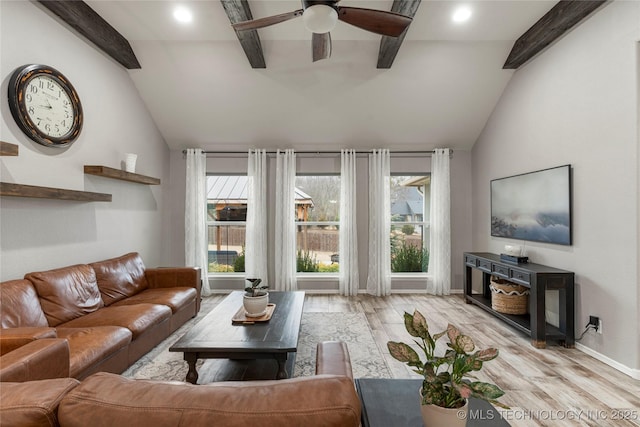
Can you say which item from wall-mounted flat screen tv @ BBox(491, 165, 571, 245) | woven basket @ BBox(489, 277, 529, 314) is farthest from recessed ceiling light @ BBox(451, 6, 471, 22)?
woven basket @ BBox(489, 277, 529, 314)

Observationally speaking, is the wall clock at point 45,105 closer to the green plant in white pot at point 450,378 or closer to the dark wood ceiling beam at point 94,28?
the dark wood ceiling beam at point 94,28

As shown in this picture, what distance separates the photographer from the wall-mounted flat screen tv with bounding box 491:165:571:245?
3.26 meters

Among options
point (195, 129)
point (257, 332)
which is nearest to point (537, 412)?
point (257, 332)

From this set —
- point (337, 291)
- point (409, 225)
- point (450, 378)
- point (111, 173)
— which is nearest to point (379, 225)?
point (409, 225)

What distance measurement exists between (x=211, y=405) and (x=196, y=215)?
4767mm

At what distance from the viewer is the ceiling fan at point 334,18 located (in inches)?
80.5

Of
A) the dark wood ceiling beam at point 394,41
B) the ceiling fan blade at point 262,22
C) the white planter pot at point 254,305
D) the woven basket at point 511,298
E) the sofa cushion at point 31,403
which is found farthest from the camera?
the woven basket at point 511,298

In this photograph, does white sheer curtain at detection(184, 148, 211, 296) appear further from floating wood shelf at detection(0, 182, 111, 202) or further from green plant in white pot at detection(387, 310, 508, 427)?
green plant in white pot at detection(387, 310, 508, 427)

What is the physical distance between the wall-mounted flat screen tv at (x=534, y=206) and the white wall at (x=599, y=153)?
0.32 feet

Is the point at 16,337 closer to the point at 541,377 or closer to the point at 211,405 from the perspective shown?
the point at 211,405

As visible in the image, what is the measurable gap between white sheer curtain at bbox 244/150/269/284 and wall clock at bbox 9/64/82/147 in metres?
2.42

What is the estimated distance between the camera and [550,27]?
3264 millimetres

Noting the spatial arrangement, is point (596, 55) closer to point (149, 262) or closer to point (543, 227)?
point (543, 227)

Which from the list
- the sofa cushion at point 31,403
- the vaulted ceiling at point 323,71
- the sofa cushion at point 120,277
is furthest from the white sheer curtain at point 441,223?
the sofa cushion at point 31,403
